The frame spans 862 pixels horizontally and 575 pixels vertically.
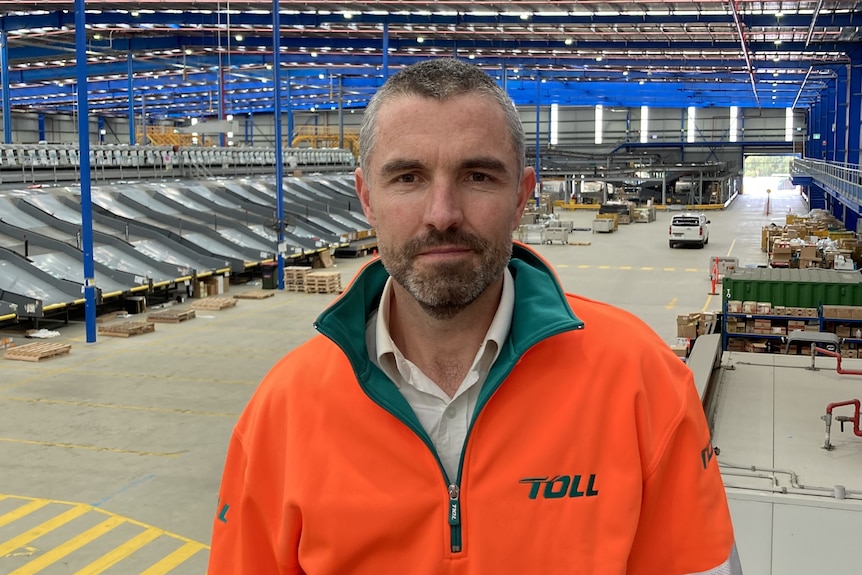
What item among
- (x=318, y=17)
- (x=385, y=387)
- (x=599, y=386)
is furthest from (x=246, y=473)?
(x=318, y=17)

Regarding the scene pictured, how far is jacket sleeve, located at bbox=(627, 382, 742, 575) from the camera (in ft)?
5.67

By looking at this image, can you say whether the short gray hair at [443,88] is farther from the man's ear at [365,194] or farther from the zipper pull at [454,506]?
the zipper pull at [454,506]

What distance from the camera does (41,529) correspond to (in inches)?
302

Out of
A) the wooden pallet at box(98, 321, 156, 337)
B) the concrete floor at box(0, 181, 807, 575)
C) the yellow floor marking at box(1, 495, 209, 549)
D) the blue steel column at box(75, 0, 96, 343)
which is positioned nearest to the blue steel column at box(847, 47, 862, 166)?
the concrete floor at box(0, 181, 807, 575)

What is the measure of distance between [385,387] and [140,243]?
21.1 metres

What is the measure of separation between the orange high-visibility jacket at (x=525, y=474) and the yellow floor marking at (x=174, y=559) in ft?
18.5

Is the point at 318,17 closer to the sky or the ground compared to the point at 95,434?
closer to the sky

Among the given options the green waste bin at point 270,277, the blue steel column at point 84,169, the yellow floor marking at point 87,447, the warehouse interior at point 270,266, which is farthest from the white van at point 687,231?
the yellow floor marking at point 87,447

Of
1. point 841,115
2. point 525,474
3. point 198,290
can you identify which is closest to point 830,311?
point 525,474

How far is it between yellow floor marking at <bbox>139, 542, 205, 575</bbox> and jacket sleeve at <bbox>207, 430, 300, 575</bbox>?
18.0 feet

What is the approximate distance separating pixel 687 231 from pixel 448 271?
3045 centimetres

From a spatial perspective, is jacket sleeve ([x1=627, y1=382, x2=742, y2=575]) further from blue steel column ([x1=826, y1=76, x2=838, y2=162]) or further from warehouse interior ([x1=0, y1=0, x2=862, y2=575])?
blue steel column ([x1=826, y1=76, x2=838, y2=162])

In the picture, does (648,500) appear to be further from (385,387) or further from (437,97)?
(437,97)

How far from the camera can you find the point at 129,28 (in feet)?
106
